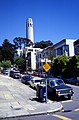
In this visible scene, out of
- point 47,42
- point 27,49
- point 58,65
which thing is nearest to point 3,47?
point 27,49

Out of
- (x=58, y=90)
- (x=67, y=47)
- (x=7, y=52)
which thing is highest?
(x=7, y=52)

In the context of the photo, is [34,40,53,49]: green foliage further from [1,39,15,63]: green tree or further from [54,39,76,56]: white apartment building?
[54,39,76,56]: white apartment building

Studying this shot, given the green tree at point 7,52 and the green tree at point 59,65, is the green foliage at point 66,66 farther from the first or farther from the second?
the green tree at point 7,52

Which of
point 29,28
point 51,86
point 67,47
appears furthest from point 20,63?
point 51,86

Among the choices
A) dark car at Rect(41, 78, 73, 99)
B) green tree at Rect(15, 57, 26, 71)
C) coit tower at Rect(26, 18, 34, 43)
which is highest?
coit tower at Rect(26, 18, 34, 43)

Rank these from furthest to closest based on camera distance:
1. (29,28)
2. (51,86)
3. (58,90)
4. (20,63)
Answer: (29,28) → (20,63) → (51,86) → (58,90)

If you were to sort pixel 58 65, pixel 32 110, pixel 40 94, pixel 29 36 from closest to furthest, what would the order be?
pixel 32 110 → pixel 40 94 → pixel 58 65 → pixel 29 36

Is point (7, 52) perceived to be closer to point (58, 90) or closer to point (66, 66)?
point (66, 66)

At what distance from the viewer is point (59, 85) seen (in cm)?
2253

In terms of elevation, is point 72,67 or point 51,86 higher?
point 72,67

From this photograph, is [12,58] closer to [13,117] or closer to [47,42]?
[47,42]

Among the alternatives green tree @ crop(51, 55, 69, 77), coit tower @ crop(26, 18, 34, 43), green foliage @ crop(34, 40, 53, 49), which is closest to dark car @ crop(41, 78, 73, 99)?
green tree @ crop(51, 55, 69, 77)

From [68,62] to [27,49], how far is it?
7002cm

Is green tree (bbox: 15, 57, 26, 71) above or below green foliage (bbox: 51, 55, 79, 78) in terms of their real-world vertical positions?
above
